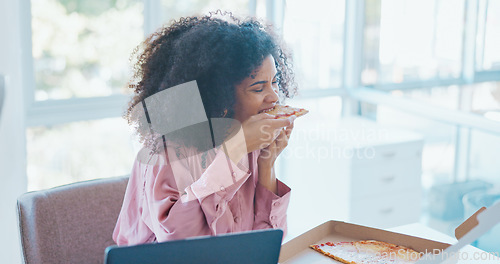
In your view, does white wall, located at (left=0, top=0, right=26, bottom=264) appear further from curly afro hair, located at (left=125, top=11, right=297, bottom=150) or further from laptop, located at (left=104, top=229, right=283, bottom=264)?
laptop, located at (left=104, top=229, right=283, bottom=264)

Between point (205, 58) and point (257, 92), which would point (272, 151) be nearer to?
point (257, 92)

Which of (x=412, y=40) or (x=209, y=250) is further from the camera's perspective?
(x=412, y=40)

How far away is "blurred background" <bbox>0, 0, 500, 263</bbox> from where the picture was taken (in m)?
2.43

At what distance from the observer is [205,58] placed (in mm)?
1259

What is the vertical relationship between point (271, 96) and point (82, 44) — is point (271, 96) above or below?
below

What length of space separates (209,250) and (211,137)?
0.62m

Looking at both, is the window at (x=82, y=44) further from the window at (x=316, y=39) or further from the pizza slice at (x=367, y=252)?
the pizza slice at (x=367, y=252)

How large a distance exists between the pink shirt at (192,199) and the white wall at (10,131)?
1093 mm

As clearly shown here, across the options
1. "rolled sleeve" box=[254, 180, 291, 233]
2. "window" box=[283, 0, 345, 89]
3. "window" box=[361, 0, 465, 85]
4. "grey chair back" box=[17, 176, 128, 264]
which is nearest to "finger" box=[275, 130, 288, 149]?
"rolled sleeve" box=[254, 180, 291, 233]

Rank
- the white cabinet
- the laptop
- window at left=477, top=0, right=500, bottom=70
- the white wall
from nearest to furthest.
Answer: the laptop < the white wall < window at left=477, top=0, right=500, bottom=70 < the white cabinet

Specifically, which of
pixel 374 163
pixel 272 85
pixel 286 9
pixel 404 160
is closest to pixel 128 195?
pixel 272 85

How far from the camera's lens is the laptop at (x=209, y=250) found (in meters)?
0.71

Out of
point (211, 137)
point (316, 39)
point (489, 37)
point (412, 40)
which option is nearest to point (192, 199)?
point (211, 137)

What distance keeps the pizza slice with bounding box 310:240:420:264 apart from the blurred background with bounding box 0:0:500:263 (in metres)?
1.53
